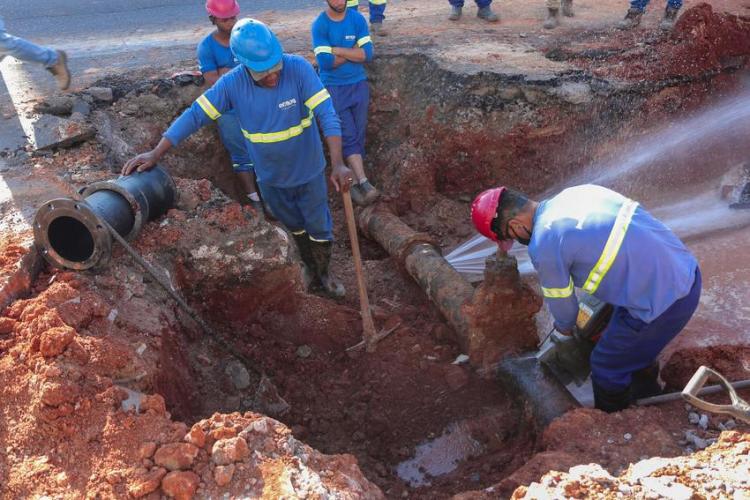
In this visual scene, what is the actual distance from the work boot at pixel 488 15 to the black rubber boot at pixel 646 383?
17.4 feet

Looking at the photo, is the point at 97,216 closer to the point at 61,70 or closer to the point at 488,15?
the point at 61,70

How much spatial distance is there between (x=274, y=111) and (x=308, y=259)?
1484 millimetres

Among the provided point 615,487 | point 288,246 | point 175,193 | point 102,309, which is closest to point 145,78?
point 175,193

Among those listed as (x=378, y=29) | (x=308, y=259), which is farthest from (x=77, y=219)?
(x=378, y=29)

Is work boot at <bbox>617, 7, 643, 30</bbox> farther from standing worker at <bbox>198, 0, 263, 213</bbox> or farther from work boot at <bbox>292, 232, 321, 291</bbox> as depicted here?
work boot at <bbox>292, 232, 321, 291</bbox>

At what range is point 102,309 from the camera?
298cm

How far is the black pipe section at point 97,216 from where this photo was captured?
119 inches

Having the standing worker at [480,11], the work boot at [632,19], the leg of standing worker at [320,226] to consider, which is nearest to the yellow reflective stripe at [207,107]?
the leg of standing worker at [320,226]

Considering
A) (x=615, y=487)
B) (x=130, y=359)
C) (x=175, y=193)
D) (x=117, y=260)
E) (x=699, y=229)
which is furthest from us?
(x=699, y=229)

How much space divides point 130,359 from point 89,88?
164 inches

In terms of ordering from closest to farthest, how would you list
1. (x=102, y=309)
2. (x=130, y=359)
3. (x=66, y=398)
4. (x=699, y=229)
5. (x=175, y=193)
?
(x=66, y=398), (x=130, y=359), (x=102, y=309), (x=175, y=193), (x=699, y=229)

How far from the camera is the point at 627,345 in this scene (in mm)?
3057

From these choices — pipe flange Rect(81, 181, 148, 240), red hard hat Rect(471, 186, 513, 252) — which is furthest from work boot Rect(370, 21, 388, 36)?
red hard hat Rect(471, 186, 513, 252)

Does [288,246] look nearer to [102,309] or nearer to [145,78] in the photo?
[102,309]
